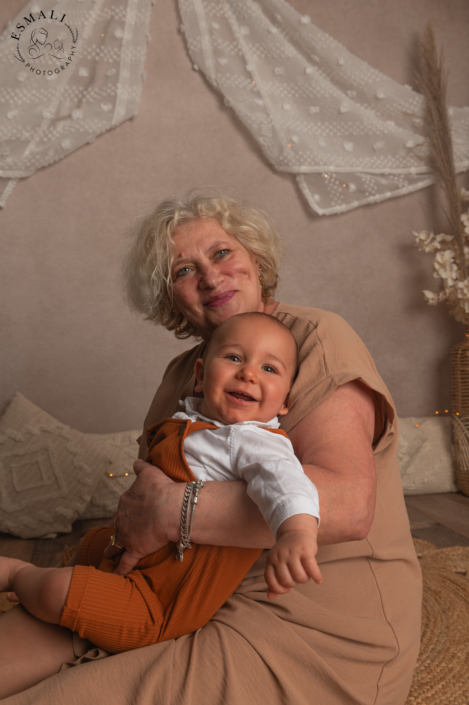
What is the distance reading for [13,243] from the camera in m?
2.81

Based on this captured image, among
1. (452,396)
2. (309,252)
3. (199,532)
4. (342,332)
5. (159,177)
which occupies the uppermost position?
(159,177)

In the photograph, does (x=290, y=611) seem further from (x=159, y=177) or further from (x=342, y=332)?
(x=159, y=177)

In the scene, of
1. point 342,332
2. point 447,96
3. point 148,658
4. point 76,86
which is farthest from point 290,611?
point 447,96

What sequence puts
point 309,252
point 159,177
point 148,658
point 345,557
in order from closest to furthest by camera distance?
1. point 148,658
2. point 345,557
3. point 159,177
4. point 309,252

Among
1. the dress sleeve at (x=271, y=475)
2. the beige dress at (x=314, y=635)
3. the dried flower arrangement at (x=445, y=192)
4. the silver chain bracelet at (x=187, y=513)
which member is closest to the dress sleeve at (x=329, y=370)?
the beige dress at (x=314, y=635)

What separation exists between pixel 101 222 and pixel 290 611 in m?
2.33

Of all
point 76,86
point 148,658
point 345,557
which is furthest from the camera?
point 76,86

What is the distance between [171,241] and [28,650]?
1.02m

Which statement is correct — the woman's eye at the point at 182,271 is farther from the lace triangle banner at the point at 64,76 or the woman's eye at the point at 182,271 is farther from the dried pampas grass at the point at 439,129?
the dried pampas grass at the point at 439,129

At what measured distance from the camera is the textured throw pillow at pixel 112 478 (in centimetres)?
269

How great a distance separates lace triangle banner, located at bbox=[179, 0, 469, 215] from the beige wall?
101 millimetres

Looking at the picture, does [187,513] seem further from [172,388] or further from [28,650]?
[172,388]

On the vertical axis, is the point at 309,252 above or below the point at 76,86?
below

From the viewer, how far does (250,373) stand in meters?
1.11
